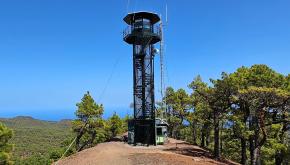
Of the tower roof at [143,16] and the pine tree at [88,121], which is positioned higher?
the tower roof at [143,16]

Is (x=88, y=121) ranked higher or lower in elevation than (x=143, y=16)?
lower

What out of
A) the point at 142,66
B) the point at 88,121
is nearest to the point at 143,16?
the point at 142,66

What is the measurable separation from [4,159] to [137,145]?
14.4 m

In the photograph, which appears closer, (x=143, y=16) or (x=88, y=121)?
(x=143, y=16)

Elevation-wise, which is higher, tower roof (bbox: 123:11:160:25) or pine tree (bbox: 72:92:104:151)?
tower roof (bbox: 123:11:160:25)

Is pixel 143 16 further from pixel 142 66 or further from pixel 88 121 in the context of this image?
pixel 88 121

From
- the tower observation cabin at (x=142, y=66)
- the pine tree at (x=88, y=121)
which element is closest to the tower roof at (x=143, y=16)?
the tower observation cabin at (x=142, y=66)

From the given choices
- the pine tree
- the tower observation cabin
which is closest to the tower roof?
the tower observation cabin

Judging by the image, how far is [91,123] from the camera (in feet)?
167

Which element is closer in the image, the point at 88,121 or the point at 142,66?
the point at 142,66

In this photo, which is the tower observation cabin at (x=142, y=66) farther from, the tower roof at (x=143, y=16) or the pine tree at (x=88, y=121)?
the pine tree at (x=88, y=121)

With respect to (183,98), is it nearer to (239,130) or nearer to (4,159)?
(239,130)

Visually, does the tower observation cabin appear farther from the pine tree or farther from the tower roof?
the pine tree

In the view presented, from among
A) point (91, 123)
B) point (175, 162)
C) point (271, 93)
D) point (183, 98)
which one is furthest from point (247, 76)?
point (91, 123)
